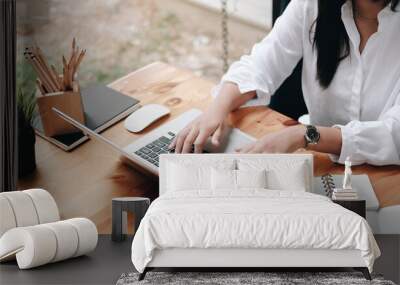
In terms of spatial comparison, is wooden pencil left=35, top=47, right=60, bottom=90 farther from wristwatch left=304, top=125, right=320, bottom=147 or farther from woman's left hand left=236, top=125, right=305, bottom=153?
wristwatch left=304, top=125, right=320, bottom=147

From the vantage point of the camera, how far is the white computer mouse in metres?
5.65

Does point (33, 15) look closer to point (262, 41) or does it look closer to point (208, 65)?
point (208, 65)

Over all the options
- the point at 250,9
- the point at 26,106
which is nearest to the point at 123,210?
the point at 26,106

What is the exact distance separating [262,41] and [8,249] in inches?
96.8

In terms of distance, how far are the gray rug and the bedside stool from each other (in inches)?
41.0

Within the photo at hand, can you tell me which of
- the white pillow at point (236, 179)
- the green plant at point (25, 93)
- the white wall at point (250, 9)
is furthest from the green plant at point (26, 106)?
the white pillow at point (236, 179)

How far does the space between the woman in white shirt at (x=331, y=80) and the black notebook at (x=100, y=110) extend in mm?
480

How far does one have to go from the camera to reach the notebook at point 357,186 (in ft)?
18.3

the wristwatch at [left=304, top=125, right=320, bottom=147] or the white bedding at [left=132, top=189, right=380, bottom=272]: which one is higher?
the wristwatch at [left=304, top=125, right=320, bottom=147]

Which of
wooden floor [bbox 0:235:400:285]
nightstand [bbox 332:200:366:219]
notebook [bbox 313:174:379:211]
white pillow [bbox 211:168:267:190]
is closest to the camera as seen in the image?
wooden floor [bbox 0:235:400:285]

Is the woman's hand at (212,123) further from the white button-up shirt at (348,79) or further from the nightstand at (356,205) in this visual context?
the nightstand at (356,205)

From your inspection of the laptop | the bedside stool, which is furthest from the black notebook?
the bedside stool

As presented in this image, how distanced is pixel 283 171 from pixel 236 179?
1.15 ft

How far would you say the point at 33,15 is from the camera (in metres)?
5.85
